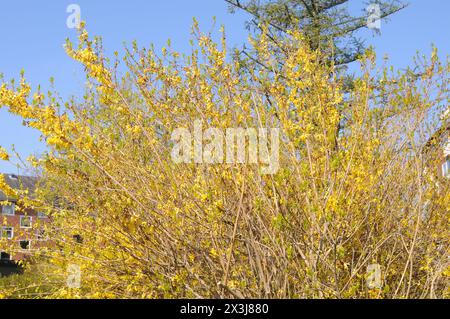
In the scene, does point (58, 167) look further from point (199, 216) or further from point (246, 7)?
point (246, 7)

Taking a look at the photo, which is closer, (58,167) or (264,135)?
(264,135)

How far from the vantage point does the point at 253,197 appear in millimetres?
3820

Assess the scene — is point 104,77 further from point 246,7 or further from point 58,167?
point 246,7

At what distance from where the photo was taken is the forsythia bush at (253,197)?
372 centimetres

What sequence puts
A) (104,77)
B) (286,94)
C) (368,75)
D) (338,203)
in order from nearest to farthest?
(338,203)
(104,77)
(368,75)
(286,94)

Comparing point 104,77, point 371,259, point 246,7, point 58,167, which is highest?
point 246,7

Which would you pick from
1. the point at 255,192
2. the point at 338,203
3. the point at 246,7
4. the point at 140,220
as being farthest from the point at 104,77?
the point at 246,7

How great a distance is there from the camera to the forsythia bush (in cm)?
372

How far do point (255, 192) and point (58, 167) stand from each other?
1575 millimetres

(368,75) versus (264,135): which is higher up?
(368,75)

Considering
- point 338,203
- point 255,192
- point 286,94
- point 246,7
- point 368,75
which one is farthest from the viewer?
A: point 246,7

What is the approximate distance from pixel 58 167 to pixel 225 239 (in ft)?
4.69

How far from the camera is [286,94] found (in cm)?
501

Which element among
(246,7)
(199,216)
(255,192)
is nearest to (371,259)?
(255,192)
